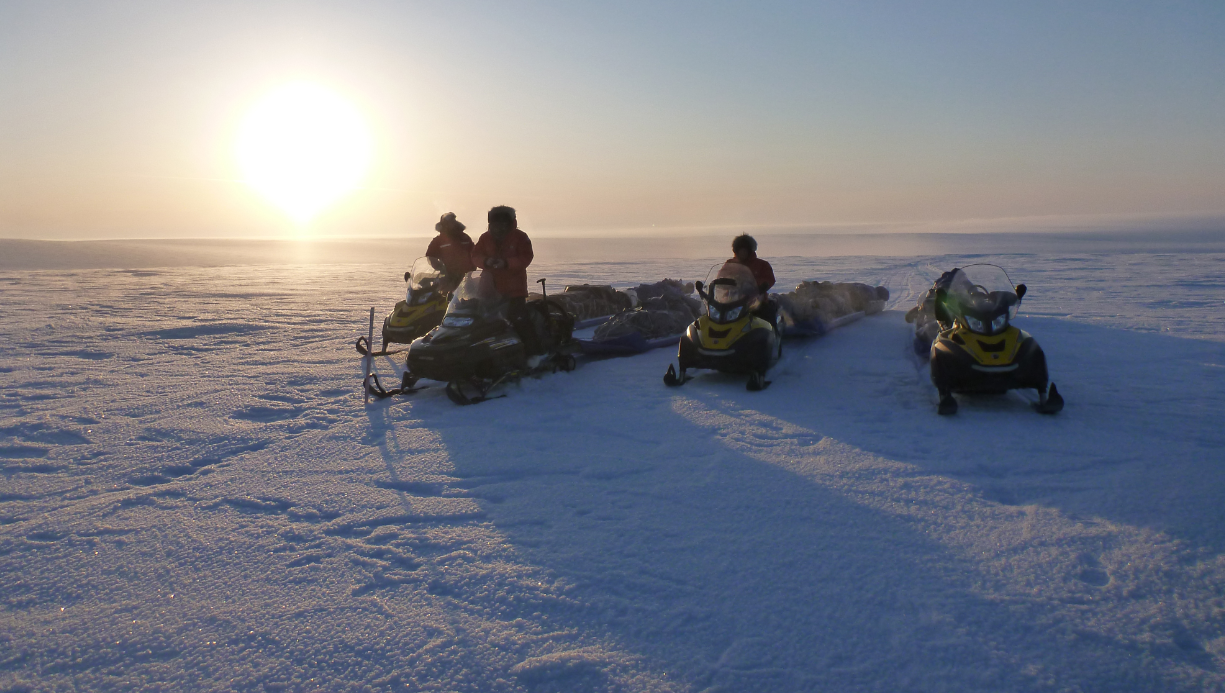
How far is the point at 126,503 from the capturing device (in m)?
4.19

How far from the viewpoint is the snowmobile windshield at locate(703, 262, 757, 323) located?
7.34 m

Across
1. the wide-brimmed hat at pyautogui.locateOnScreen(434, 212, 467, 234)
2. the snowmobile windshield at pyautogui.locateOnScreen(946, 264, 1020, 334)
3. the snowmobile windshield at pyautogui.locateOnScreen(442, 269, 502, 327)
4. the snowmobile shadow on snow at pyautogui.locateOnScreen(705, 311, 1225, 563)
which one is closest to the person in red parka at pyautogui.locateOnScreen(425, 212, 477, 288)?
the wide-brimmed hat at pyautogui.locateOnScreen(434, 212, 467, 234)

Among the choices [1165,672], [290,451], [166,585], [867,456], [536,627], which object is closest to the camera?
[1165,672]

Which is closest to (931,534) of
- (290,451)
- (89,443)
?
(290,451)

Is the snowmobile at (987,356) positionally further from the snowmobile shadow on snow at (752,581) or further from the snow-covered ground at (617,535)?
the snowmobile shadow on snow at (752,581)

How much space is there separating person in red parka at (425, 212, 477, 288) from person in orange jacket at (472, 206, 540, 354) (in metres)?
2.54

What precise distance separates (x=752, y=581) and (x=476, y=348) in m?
4.19

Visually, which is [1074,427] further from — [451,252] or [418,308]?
[451,252]

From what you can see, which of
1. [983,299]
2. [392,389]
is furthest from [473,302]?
[983,299]

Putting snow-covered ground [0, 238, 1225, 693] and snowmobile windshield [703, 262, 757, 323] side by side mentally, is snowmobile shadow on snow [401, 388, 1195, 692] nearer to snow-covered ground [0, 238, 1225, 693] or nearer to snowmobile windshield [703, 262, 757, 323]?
snow-covered ground [0, 238, 1225, 693]

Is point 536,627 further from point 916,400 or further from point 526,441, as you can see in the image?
point 916,400

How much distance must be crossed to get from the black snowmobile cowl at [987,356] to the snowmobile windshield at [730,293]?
6.46 ft

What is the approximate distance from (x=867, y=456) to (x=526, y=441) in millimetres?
2495

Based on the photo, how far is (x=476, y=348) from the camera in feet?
22.0
